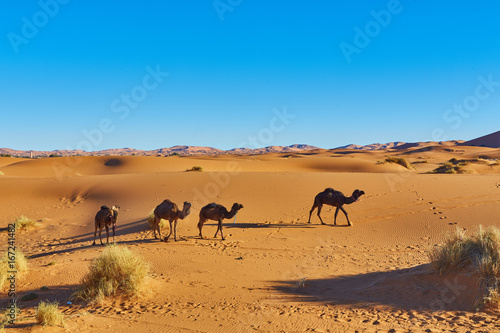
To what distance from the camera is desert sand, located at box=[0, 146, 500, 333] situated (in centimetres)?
569

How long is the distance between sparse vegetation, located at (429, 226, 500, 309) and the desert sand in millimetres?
242

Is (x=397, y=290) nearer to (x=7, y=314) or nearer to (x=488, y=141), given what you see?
(x=7, y=314)

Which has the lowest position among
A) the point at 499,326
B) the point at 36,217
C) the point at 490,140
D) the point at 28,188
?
the point at 499,326

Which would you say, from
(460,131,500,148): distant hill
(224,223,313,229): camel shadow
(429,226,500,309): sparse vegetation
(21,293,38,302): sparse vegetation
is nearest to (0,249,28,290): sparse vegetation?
(21,293,38,302): sparse vegetation

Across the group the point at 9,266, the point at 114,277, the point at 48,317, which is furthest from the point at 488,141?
the point at 48,317

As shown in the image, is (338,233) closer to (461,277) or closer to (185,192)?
(461,277)

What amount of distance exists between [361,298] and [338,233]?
6517 millimetres

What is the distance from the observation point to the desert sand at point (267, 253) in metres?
5.69

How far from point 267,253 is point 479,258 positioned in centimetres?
550

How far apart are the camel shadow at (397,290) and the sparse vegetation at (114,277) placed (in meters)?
2.81

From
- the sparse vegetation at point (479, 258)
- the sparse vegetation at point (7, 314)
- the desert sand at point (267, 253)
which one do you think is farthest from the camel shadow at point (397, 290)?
the sparse vegetation at point (7, 314)

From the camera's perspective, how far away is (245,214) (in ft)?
53.3

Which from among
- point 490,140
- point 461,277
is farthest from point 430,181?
point 490,140

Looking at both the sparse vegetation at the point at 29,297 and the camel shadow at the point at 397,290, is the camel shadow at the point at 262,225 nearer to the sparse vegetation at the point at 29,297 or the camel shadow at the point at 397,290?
the camel shadow at the point at 397,290
